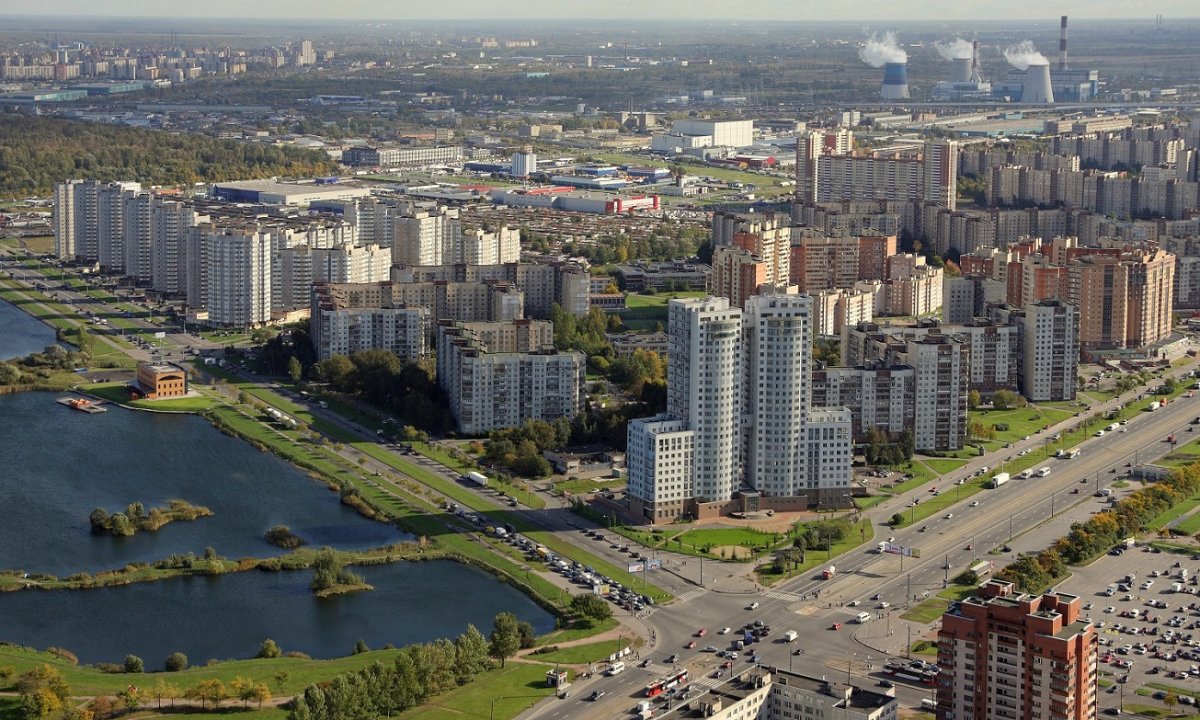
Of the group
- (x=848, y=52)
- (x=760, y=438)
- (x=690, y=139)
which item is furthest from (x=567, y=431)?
(x=848, y=52)

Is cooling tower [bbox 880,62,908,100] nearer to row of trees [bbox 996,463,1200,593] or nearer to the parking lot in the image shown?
row of trees [bbox 996,463,1200,593]

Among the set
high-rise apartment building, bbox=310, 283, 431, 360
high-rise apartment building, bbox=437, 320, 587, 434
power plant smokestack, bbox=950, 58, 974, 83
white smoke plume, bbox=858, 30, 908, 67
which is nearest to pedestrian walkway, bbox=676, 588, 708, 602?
high-rise apartment building, bbox=437, 320, 587, 434

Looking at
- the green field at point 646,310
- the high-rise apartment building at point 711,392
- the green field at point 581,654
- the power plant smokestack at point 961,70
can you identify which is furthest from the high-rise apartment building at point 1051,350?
the power plant smokestack at point 961,70

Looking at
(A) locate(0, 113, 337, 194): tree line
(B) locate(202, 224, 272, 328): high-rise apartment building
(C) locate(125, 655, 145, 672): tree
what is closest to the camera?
(C) locate(125, 655, 145, 672): tree

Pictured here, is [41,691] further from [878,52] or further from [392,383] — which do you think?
[878,52]

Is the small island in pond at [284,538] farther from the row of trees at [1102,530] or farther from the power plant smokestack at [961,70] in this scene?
the power plant smokestack at [961,70]

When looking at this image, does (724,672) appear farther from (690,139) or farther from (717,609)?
(690,139)
